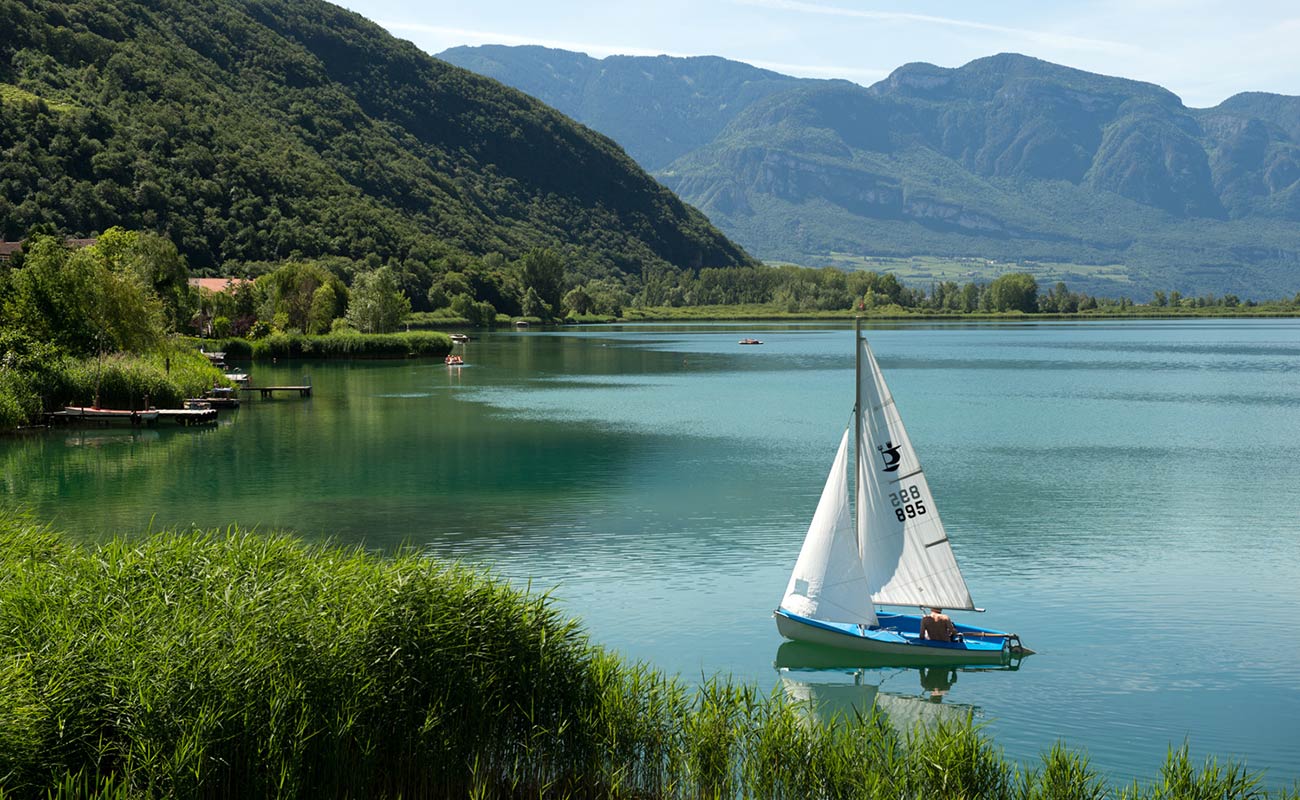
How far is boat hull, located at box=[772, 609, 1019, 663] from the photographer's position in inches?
865

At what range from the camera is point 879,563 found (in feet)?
75.2

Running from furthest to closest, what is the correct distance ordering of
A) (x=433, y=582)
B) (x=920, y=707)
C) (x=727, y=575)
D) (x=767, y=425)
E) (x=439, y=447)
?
(x=767, y=425) < (x=439, y=447) < (x=727, y=575) < (x=920, y=707) < (x=433, y=582)

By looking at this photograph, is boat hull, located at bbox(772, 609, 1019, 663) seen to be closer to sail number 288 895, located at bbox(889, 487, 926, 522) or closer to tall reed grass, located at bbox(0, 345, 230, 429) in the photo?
sail number 288 895, located at bbox(889, 487, 926, 522)

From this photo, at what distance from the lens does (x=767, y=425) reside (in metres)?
65.2

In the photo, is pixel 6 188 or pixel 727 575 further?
pixel 6 188

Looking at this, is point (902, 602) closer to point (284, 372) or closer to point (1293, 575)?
point (1293, 575)

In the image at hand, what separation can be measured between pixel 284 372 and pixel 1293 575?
291ft

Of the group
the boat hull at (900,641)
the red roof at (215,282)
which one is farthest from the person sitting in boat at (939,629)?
the red roof at (215,282)

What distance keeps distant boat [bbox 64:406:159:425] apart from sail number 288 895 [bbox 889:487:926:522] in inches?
1935

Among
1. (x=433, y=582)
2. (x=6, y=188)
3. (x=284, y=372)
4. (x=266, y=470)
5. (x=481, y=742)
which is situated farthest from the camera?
(x=6, y=188)

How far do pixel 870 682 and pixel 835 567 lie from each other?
225 cm

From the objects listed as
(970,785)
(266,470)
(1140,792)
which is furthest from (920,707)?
(266,470)

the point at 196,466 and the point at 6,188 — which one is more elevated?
the point at 6,188

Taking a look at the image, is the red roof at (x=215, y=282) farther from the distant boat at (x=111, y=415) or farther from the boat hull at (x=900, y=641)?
the boat hull at (x=900, y=641)
